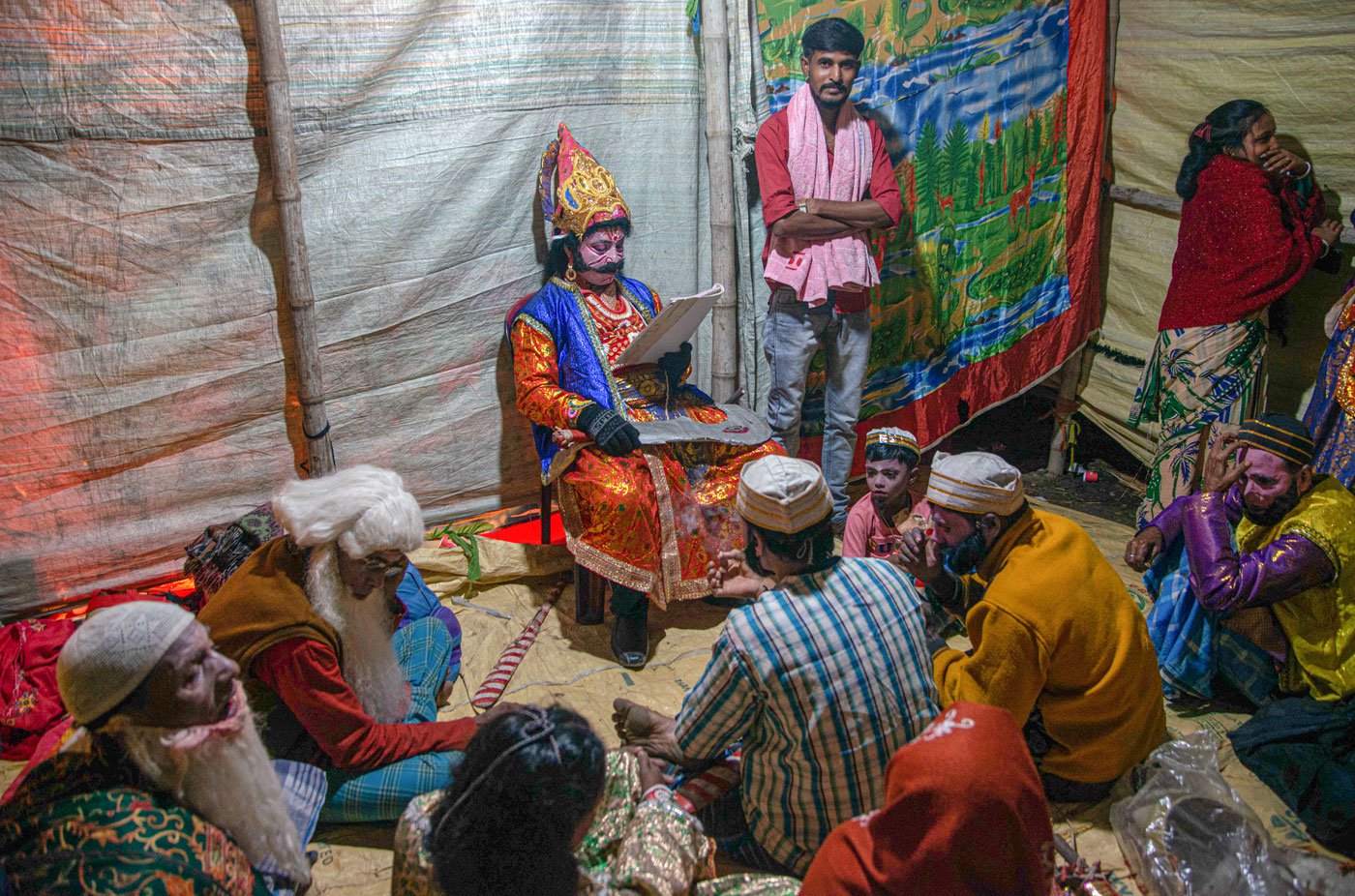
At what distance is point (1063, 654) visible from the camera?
2.85 metres

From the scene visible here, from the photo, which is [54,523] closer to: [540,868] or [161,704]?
[161,704]

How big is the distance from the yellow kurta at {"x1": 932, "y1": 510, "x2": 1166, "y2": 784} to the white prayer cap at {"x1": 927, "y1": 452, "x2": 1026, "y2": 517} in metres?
0.09

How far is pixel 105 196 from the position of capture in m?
3.86

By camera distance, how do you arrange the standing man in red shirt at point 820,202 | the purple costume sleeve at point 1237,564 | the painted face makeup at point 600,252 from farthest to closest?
the standing man in red shirt at point 820,202 → the painted face makeup at point 600,252 → the purple costume sleeve at point 1237,564

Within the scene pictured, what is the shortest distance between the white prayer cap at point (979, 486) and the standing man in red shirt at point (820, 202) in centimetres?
172

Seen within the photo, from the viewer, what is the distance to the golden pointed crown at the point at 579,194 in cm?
434

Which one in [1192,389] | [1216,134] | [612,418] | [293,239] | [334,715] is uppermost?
[1216,134]

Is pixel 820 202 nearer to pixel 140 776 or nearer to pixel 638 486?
pixel 638 486

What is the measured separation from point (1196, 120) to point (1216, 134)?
0.67m

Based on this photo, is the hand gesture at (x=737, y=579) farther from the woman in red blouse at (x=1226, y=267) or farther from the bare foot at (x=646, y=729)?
the woman in red blouse at (x=1226, y=267)

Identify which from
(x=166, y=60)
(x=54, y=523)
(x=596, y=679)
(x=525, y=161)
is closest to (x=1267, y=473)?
(x=596, y=679)

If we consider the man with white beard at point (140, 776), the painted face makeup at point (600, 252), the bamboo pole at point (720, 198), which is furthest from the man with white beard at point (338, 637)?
the bamboo pole at point (720, 198)

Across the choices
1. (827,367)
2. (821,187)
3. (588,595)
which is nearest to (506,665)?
(588,595)

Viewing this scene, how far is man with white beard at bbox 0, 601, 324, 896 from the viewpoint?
1.90 metres
